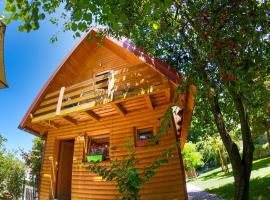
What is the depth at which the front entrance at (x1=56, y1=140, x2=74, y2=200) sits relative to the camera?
14.4 metres

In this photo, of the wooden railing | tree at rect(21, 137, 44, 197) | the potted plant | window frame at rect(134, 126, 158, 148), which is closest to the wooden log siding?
window frame at rect(134, 126, 158, 148)

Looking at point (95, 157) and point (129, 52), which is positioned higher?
point (129, 52)

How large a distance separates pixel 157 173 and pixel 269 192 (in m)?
5.41

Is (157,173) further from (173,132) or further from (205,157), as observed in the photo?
(205,157)

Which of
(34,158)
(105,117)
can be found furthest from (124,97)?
(34,158)

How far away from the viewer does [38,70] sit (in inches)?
1027

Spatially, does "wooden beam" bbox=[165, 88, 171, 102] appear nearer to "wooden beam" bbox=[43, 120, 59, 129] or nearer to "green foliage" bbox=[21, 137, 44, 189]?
"wooden beam" bbox=[43, 120, 59, 129]

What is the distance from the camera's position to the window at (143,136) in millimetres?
11861

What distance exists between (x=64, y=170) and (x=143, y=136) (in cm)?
571

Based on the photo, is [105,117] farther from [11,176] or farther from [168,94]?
[11,176]

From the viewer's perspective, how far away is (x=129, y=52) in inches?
497

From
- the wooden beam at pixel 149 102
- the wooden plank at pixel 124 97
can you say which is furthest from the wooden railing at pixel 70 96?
the wooden beam at pixel 149 102

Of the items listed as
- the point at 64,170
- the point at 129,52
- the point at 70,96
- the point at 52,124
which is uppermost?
the point at 129,52

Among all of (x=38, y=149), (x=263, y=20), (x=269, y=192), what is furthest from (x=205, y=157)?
(x=263, y=20)
